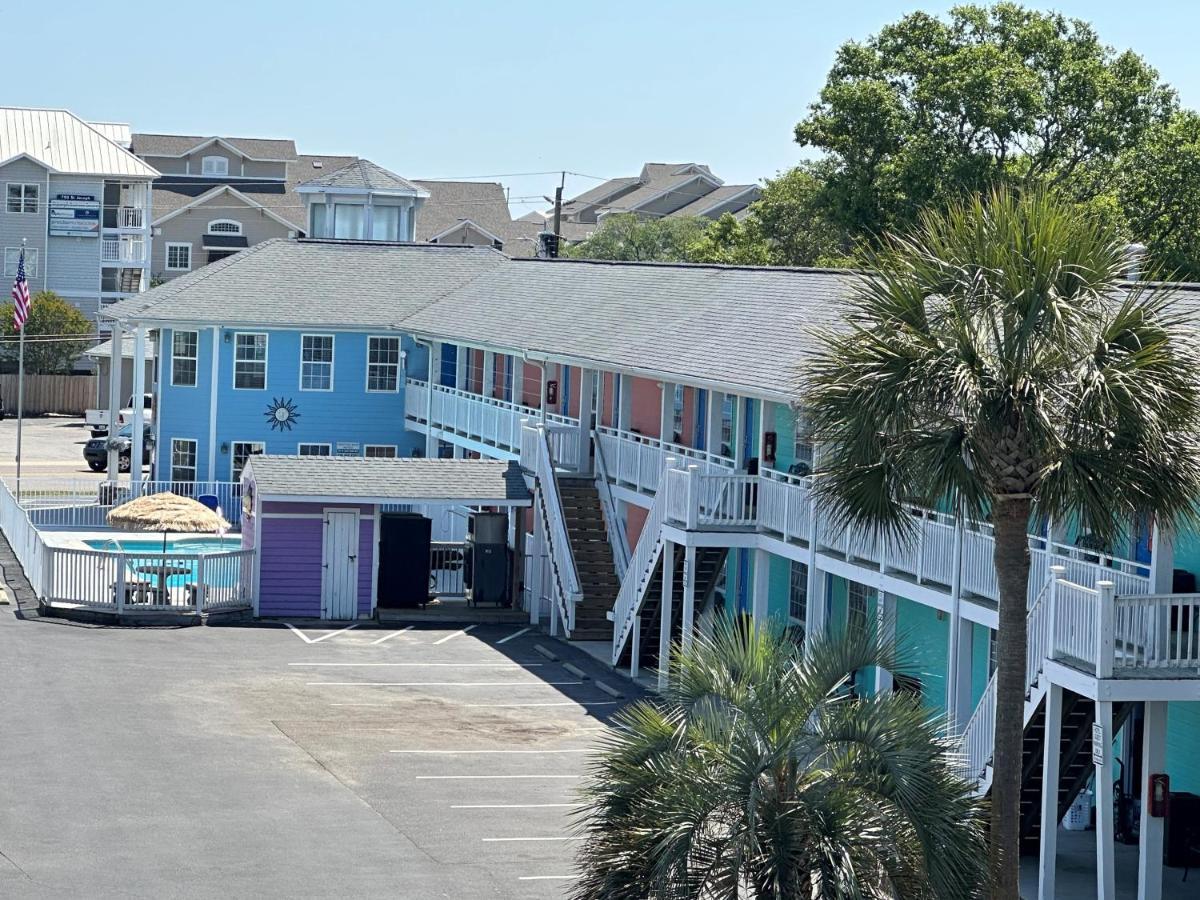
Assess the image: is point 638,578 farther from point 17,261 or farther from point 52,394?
point 17,261

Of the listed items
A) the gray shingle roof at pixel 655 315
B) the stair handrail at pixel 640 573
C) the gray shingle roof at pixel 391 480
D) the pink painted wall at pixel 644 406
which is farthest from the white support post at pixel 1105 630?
the gray shingle roof at pixel 391 480

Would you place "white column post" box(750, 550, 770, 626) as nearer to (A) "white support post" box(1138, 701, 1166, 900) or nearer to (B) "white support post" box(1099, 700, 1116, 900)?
(A) "white support post" box(1138, 701, 1166, 900)

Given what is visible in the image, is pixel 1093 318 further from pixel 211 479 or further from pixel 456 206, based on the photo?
pixel 456 206

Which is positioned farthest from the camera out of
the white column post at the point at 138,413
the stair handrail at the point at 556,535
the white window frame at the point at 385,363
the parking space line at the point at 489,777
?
the white window frame at the point at 385,363

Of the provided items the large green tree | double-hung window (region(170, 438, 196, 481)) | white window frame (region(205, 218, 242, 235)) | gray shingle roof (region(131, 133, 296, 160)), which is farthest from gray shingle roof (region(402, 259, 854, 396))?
gray shingle roof (region(131, 133, 296, 160))

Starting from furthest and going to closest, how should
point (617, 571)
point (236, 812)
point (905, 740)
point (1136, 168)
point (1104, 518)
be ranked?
1. point (1136, 168)
2. point (617, 571)
3. point (236, 812)
4. point (1104, 518)
5. point (905, 740)

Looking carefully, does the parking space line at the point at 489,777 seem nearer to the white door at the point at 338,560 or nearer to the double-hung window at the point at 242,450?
the white door at the point at 338,560

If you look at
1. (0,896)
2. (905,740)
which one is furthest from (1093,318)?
(0,896)

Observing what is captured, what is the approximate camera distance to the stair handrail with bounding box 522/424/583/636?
34.6m

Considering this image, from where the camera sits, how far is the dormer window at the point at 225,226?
9575 centimetres

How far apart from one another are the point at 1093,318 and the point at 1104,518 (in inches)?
59.1

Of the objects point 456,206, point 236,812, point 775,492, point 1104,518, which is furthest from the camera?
point 456,206

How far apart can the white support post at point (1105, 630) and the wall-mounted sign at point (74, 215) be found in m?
70.5

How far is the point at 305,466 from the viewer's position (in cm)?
3656
